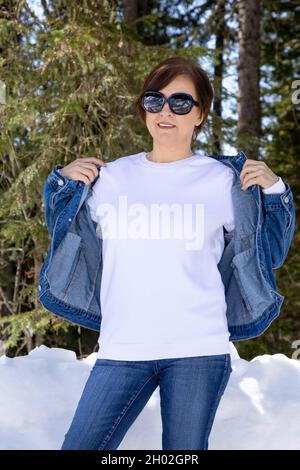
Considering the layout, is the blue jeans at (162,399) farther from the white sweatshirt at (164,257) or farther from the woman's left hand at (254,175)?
the woman's left hand at (254,175)

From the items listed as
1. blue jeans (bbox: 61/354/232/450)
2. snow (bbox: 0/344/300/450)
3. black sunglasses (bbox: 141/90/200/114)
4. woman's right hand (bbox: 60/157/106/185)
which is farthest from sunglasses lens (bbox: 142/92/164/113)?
snow (bbox: 0/344/300/450)

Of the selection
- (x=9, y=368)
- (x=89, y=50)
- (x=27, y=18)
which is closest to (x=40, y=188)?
(x=89, y=50)

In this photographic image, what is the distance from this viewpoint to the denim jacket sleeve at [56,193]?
105 inches

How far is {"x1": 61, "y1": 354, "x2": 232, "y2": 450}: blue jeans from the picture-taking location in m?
2.29

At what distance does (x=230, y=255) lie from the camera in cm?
267

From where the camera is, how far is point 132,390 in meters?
2.34

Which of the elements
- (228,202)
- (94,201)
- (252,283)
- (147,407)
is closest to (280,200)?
(228,202)

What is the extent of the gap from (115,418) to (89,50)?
16.1 feet

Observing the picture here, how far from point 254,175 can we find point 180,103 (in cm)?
36

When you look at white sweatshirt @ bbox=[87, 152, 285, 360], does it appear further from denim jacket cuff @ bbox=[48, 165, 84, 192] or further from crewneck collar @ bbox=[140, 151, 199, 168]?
denim jacket cuff @ bbox=[48, 165, 84, 192]

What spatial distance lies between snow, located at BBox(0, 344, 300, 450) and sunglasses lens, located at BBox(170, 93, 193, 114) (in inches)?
63.0

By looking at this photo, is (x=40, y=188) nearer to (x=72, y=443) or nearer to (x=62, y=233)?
(x=62, y=233)

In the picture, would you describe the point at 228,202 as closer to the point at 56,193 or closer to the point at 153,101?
the point at 153,101

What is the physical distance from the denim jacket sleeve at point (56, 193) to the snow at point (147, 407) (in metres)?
1.16
